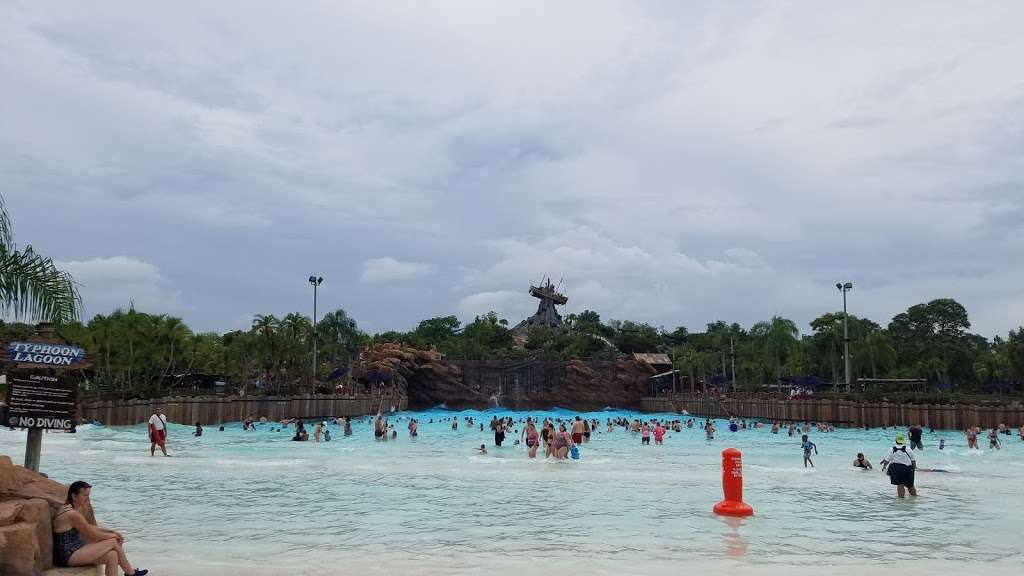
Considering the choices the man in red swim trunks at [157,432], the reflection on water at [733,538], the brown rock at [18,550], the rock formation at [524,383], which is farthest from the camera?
the rock formation at [524,383]

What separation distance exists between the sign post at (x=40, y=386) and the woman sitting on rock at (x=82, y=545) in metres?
3.92

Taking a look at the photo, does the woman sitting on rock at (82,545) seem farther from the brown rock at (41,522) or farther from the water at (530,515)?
the water at (530,515)

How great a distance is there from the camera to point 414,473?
24.1 meters

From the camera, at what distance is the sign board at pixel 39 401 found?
1194 cm

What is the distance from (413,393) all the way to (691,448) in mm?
74383

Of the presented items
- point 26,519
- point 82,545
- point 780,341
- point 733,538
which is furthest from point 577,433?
point 780,341

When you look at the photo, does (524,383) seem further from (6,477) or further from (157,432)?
(6,477)

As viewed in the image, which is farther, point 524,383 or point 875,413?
point 524,383

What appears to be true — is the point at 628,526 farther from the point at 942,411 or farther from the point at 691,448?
the point at 942,411

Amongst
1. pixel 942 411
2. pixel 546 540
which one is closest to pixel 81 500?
pixel 546 540

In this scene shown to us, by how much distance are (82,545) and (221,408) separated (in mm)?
52848

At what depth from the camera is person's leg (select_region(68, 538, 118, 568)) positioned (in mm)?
8523

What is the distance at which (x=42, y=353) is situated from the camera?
12133 millimetres

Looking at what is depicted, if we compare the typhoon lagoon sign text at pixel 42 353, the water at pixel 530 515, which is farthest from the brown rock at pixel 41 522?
the typhoon lagoon sign text at pixel 42 353
